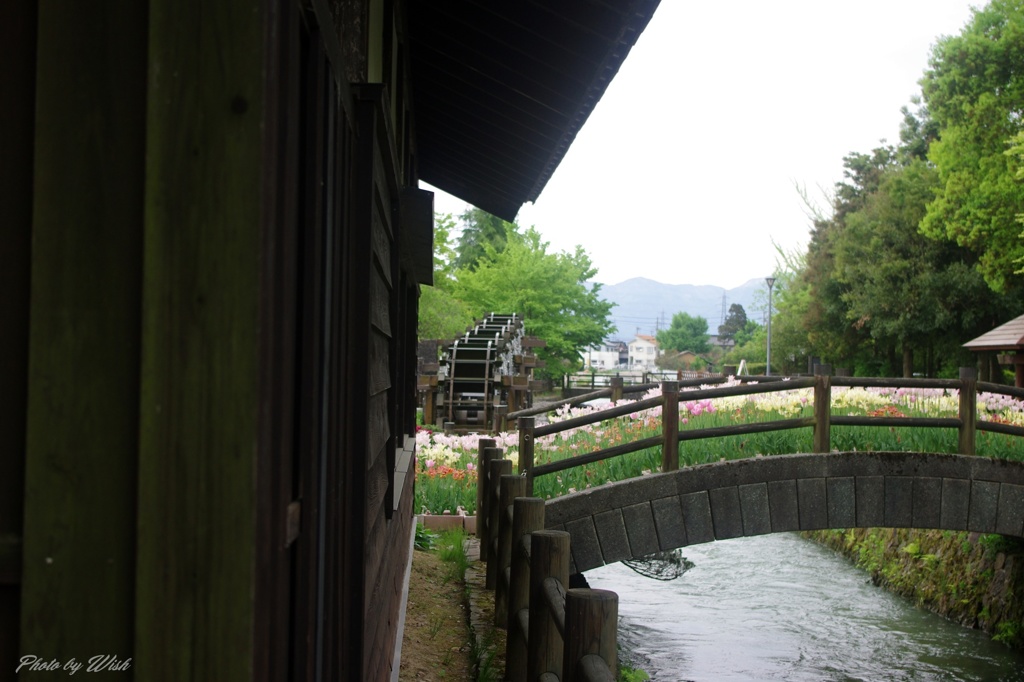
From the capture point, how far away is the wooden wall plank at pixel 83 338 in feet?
4.02

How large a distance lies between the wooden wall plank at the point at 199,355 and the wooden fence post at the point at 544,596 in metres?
2.42

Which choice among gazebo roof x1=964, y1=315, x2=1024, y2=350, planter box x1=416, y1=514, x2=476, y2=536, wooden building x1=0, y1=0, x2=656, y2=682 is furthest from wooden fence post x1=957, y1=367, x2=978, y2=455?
gazebo roof x1=964, y1=315, x2=1024, y2=350

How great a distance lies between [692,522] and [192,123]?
7.36 m

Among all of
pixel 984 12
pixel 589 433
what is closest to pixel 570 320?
pixel 984 12

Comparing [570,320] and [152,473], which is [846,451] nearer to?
[152,473]

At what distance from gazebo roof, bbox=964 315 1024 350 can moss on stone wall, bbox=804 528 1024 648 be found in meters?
7.84

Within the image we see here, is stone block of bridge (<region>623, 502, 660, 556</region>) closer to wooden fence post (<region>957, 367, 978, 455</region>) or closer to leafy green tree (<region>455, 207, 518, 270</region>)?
wooden fence post (<region>957, 367, 978, 455</region>)

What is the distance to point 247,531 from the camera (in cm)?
121

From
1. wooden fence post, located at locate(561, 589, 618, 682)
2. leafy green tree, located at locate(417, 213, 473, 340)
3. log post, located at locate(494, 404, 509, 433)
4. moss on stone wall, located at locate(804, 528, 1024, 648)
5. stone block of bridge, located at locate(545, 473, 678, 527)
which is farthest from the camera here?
leafy green tree, located at locate(417, 213, 473, 340)

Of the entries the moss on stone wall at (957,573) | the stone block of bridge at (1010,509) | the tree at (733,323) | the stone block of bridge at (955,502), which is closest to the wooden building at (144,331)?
the stone block of bridge at (955,502)

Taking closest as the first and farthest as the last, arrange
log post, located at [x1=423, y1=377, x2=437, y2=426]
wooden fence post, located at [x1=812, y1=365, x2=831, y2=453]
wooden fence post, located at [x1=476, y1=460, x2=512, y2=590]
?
wooden fence post, located at [x1=476, y1=460, x2=512, y2=590] → wooden fence post, located at [x1=812, y1=365, x2=831, y2=453] → log post, located at [x1=423, y1=377, x2=437, y2=426]

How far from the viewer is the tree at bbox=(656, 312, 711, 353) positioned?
135000 millimetres

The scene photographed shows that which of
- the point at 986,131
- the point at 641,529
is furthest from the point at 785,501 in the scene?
the point at 986,131

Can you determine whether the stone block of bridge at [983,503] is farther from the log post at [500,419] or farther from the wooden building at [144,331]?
the log post at [500,419]
